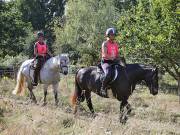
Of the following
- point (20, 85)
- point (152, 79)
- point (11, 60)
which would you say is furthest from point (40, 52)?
point (11, 60)

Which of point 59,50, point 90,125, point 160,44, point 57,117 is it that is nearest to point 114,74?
point 57,117

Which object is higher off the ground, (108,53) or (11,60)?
(108,53)

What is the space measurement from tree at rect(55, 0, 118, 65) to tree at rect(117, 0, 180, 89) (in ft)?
38.2

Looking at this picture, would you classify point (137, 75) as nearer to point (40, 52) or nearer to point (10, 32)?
point (40, 52)

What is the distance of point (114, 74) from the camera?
12.2 meters

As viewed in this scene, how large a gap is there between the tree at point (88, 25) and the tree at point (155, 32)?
11.7 metres

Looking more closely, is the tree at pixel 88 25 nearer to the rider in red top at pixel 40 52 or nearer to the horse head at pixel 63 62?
the rider in red top at pixel 40 52

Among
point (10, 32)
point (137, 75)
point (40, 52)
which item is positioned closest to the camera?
point (137, 75)

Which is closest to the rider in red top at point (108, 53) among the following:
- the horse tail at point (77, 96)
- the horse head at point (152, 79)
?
the horse head at point (152, 79)

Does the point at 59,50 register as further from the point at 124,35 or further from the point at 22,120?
the point at 22,120

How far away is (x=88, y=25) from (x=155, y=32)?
18.3m

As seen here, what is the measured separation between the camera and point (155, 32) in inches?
987

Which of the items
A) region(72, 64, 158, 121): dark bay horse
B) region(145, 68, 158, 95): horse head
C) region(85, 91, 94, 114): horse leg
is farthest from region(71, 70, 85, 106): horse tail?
region(145, 68, 158, 95): horse head

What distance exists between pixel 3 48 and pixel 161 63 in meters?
16.9
